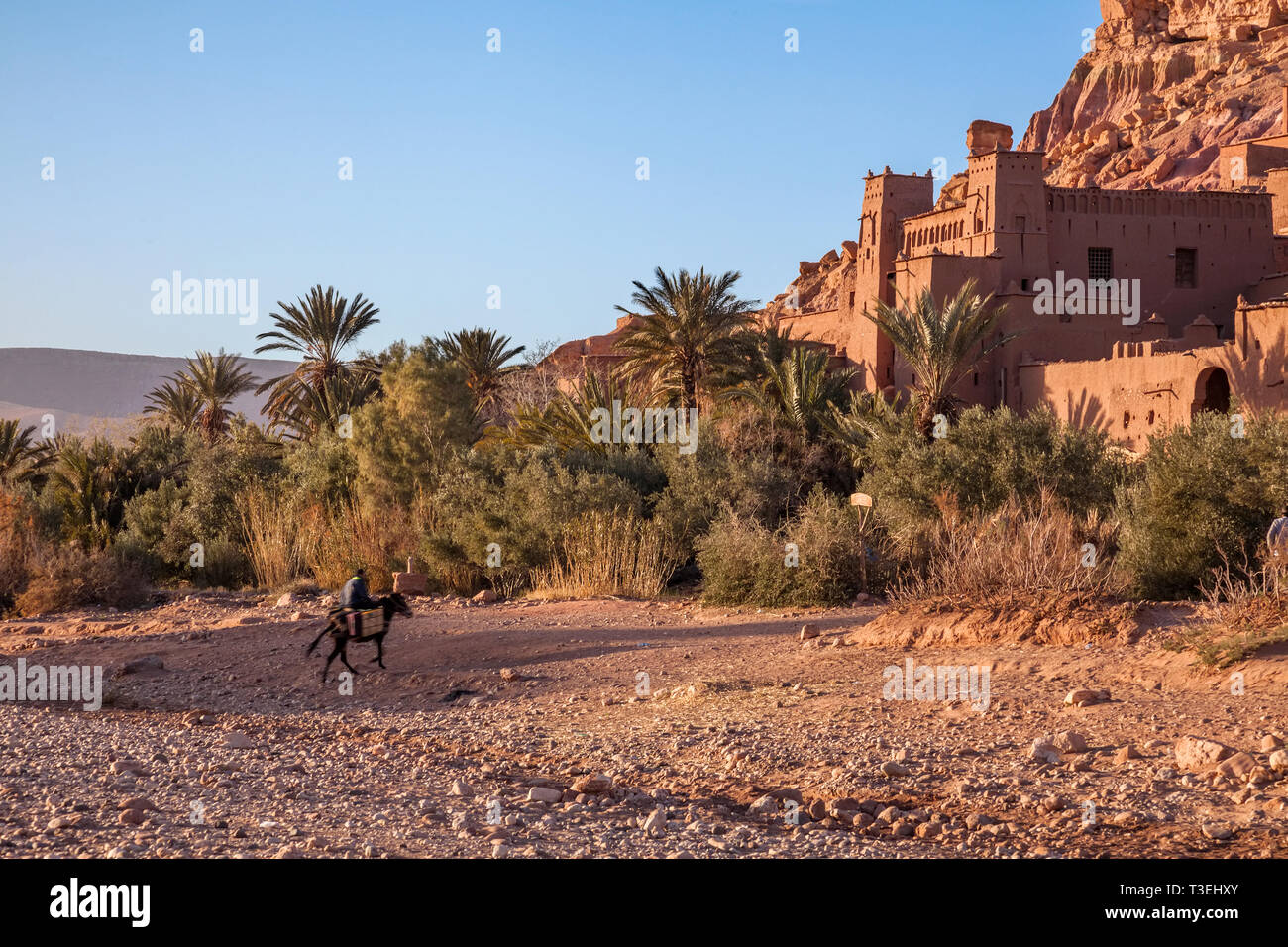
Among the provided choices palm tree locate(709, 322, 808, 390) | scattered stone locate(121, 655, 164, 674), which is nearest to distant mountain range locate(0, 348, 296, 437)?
palm tree locate(709, 322, 808, 390)

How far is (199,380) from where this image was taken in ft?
136

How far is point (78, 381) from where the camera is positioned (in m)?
142

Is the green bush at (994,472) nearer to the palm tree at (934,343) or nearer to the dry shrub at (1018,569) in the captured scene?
the dry shrub at (1018,569)

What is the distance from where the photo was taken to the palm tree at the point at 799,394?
27.6 m

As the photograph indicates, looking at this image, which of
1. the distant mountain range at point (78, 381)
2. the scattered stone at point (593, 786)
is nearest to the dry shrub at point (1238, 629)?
the scattered stone at point (593, 786)

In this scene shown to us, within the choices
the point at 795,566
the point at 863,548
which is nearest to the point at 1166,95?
the point at 863,548

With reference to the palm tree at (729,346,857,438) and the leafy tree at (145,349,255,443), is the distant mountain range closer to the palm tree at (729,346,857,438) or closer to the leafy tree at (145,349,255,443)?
the leafy tree at (145,349,255,443)

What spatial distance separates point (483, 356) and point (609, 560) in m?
27.2

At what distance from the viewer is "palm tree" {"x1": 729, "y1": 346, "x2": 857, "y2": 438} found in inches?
1085

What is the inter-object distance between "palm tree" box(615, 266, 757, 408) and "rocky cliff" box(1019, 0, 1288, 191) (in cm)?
3321

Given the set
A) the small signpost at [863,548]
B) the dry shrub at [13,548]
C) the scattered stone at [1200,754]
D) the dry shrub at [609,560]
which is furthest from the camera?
the dry shrub at [13,548]

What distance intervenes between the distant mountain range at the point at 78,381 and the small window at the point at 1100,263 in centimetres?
10698
